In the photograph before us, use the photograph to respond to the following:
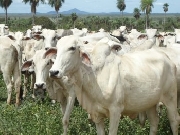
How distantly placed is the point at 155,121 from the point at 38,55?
2.52 metres

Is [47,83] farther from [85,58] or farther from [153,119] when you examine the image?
[85,58]

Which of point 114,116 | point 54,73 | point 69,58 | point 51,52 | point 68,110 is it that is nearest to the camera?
point 54,73

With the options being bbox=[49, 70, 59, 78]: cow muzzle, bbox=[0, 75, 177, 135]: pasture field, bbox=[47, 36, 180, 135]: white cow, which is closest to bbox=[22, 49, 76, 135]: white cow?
bbox=[0, 75, 177, 135]: pasture field

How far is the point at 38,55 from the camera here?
7.70 m

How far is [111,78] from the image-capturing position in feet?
18.1

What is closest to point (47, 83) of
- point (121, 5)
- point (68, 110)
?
point (68, 110)

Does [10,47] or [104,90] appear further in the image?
[10,47]

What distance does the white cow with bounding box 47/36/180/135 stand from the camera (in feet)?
17.3

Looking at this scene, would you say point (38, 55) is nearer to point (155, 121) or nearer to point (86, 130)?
point (86, 130)

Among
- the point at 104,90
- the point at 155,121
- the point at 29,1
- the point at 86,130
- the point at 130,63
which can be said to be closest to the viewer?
the point at 104,90

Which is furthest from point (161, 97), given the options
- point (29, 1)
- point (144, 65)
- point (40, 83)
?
point (29, 1)

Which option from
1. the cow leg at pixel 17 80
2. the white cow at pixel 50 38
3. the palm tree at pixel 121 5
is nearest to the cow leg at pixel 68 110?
the cow leg at pixel 17 80

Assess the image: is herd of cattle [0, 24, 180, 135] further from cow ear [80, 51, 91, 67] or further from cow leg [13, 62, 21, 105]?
cow leg [13, 62, 21, 105]

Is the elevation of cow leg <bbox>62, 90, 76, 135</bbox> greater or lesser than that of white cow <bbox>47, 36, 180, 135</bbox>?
lesser
